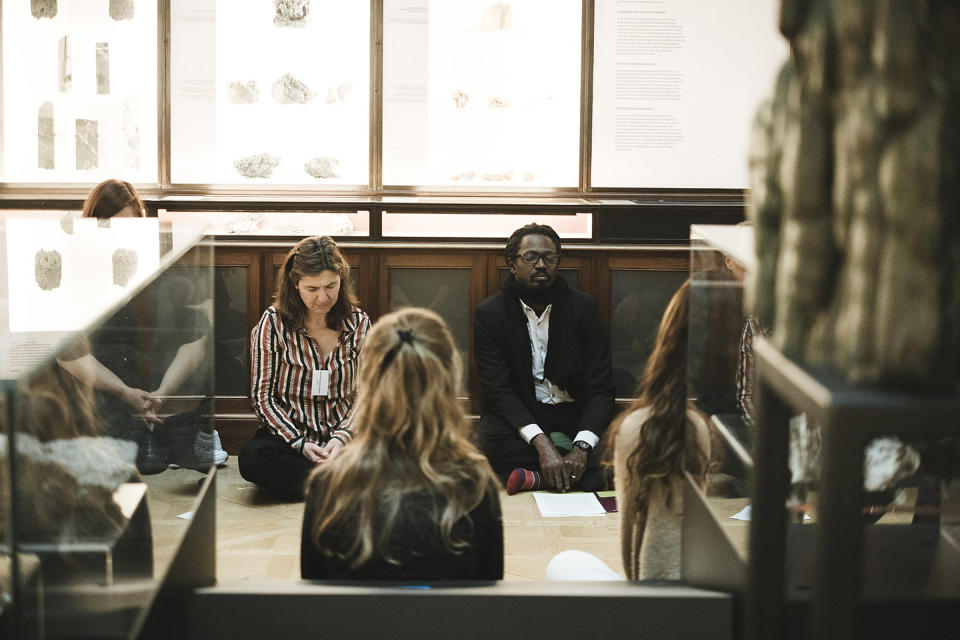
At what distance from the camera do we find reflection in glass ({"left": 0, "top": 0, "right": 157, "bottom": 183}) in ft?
19.0

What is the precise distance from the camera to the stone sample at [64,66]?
5.82m

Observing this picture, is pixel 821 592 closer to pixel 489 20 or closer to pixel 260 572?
pixel 260 572

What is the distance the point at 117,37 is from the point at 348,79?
1194 mm

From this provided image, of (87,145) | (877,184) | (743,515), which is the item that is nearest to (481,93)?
(87,145)

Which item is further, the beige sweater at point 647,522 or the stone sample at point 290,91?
the stone sample at point 290,91

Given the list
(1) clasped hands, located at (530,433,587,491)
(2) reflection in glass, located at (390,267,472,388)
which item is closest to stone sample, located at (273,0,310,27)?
(2) reflection in glass, located at (390,267,472,388)

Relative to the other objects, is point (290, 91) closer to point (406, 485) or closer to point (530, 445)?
point (530, 445)

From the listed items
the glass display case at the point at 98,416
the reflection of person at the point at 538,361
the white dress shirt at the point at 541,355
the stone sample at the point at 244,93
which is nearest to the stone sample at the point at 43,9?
the stone sample at the point at 244,93

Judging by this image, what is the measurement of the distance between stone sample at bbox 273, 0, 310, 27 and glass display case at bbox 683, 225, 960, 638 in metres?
4.48

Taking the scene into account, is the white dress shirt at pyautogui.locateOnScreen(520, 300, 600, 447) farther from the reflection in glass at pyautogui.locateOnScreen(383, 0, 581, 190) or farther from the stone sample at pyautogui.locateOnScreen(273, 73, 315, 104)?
the stone sample at pyautogui.locateOnScreen(273, 73, 315, 104)

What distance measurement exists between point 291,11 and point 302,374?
216 centimetres

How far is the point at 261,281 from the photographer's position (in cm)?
572

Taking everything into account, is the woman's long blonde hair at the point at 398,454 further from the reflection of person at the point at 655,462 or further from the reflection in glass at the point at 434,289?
the reflection in glass at the point at 434,289

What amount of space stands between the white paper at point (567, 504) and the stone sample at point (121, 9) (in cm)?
320
